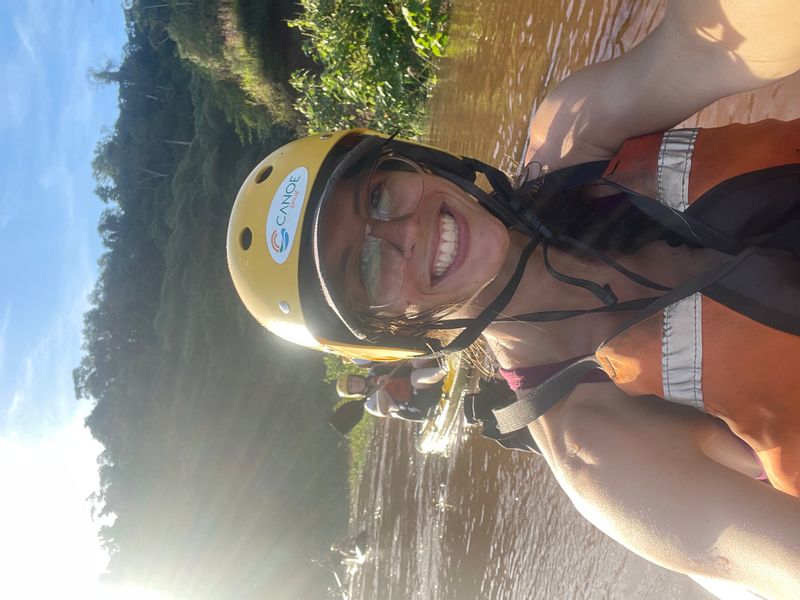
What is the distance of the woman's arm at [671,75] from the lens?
1896mm

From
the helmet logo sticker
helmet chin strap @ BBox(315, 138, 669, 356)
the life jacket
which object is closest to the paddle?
helmet chin strap @ BBox(315, 138, 669, 356)

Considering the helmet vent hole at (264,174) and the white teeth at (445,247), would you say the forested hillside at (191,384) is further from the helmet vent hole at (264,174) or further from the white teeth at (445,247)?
the white teeth at (445,247)

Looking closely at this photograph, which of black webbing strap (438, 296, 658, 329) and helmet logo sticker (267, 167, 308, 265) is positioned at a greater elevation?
helmet logo sticker (267, 167, 308, 265)

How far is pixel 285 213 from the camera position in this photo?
9.48ft

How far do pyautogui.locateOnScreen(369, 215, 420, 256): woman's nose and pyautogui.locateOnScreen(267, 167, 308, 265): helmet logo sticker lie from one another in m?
0.41

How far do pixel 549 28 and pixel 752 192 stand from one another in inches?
162

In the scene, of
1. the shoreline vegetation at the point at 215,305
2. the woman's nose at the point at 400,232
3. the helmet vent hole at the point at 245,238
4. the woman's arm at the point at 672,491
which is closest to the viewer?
the woman's arm at the point at 672,491

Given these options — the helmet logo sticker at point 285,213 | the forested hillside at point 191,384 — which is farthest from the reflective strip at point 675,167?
the forested hillside at point 191,384

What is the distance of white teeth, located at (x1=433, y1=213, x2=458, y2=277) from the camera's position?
264 cm

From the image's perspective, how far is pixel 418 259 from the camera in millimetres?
2625

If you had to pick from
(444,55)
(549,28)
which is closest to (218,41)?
(444,55)

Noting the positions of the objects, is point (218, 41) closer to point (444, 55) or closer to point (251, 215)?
point (444, 55)

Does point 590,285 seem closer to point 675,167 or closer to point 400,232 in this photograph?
point 675,167

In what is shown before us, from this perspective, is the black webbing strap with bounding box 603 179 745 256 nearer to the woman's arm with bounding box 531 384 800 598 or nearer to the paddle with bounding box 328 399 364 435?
the woman's arm with bounding box 531 384 800 598
